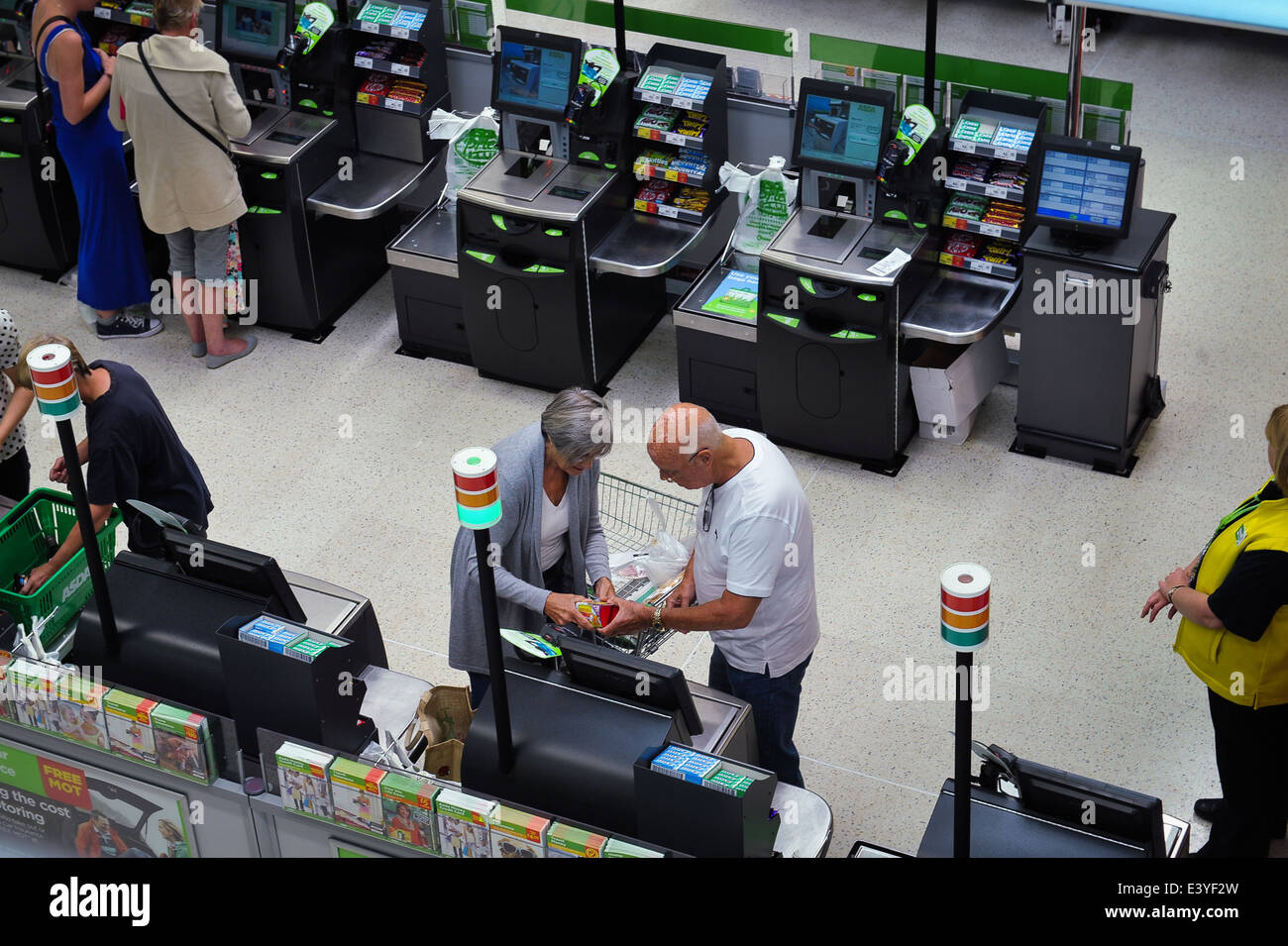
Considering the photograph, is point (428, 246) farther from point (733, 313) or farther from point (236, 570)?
point (236, 570)

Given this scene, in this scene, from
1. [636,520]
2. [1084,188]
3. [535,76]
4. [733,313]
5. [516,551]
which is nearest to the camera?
[516,551]

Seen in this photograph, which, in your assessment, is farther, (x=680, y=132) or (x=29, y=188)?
(x=29, y=188)

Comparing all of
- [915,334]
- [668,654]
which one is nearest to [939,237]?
[915,334]

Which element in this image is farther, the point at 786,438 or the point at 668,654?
the point at 786,438

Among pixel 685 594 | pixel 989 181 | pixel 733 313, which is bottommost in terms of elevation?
pixel 733 313

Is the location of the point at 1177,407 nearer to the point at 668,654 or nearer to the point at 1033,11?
the point at 668,654

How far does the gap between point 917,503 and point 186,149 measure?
346 cm

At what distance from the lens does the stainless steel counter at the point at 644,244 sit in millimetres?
7137

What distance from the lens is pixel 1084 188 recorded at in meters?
6.32

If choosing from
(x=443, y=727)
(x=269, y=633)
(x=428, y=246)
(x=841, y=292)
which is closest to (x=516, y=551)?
(x=443, y=727)

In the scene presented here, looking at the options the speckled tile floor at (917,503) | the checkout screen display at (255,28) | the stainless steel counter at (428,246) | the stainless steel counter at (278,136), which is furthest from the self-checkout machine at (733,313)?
the checkout screen display at (255,28)

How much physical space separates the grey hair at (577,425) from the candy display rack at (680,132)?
2.92 meters
